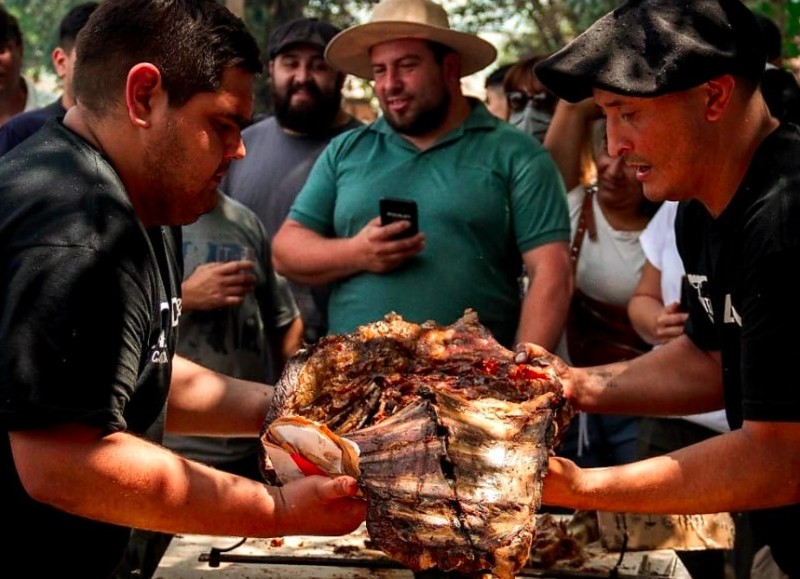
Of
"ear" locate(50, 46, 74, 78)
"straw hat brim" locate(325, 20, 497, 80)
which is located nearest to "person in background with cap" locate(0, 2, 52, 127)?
"ear" locate(50, 46, 74, 78)

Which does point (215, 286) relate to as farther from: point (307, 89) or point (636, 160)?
point (636, 160)

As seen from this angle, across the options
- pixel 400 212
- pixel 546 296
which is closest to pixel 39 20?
pixel 400 212

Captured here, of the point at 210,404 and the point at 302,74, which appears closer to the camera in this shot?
the point at 210,404

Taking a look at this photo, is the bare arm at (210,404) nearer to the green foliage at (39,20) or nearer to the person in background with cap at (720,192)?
the person in background with cap at (720,192)

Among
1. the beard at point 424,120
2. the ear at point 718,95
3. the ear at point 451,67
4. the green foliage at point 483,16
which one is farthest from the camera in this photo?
the green foliage at point 483,16

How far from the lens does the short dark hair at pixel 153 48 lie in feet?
9.21

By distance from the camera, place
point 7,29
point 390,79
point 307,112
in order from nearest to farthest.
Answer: point 390,79, point 307,112, point 7,29

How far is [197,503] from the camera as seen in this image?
2711 millimetres

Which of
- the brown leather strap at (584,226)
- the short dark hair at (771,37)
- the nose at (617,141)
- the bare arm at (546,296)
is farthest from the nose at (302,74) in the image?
the nose at (617,141)

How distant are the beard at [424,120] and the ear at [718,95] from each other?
2422mm

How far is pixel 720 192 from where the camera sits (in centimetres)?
325

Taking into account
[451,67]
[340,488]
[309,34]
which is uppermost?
[340,488]

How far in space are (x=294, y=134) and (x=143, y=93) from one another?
3.90 metres

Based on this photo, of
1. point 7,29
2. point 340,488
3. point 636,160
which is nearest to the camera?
point 340,488
